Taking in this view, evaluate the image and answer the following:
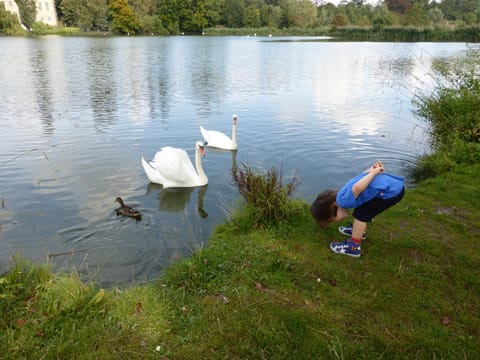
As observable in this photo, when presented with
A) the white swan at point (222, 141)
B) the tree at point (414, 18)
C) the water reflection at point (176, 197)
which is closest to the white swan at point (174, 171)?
the water reflection at point (176, 197)

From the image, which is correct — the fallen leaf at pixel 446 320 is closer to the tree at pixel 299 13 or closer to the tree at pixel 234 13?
the tree at pixel 234 13

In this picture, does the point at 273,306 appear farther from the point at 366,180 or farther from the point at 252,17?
the point at 252,17

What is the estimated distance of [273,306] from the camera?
398 centimetres

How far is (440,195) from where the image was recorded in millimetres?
6832

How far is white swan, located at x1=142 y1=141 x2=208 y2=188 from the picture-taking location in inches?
320

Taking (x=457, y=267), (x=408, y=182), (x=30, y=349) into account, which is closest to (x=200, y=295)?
(x=30, y=349)

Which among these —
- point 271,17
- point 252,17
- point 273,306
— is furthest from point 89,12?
point 273,306

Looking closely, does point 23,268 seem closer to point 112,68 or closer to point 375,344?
point 375,344

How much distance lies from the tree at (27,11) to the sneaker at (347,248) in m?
95.7

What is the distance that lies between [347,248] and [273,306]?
1472 millimetres

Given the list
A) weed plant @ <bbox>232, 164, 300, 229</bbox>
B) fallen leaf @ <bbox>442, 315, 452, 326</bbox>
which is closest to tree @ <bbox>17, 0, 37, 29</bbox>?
weed plant @ <bbox>232, 164, 300, 229</bbox>

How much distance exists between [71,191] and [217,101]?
33.2ft

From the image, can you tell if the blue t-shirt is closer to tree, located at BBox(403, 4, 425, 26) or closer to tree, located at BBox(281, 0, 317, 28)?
tree, located at BBox(403, 4, 425, 26)

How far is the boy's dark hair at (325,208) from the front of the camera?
5.03m
